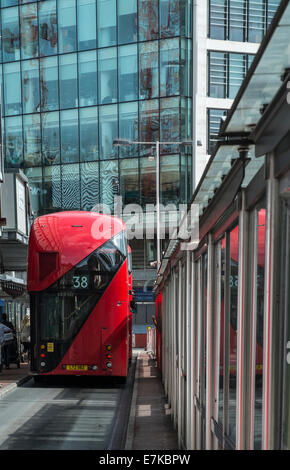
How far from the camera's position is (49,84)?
134 feet

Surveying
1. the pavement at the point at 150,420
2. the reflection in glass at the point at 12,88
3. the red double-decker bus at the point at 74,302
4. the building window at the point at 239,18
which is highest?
the building window at the point at 239,18

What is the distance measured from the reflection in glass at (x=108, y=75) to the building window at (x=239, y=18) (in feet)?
21.3

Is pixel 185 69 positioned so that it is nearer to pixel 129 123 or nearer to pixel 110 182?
pixel 129 123

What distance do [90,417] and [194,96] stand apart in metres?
30.0

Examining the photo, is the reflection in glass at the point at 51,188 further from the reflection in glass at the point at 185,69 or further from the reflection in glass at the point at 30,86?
the reflection in glass at the point at 185,69

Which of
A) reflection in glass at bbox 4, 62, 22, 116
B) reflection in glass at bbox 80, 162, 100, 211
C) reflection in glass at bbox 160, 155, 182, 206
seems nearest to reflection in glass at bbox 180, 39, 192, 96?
reflection in glass at bbox 160, 155, 182, 206

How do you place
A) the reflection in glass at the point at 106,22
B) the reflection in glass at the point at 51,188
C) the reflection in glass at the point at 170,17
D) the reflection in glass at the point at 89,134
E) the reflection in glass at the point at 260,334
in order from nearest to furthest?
the reflection in glass at the point at 260,334, the reflection in glass at the point at 170,17, the reflection in glass at the point at 106,22, the reflection in glass at the point at 89,134, the reflection in glass at the point at 51,188

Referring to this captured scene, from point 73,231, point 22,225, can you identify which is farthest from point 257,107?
point 22,225

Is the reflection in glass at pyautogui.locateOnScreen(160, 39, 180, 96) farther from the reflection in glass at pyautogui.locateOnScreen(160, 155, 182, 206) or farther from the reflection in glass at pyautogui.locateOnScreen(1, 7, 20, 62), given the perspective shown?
the reflection in glass at pyautogui.locateOnScreen(1, 7, 20, 62)

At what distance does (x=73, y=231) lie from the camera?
49.0ft

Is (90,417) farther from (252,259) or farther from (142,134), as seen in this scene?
(142,134)

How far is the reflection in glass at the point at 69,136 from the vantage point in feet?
133

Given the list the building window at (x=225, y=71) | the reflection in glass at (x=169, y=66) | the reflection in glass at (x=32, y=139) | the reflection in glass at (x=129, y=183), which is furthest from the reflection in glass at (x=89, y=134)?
the building window at (x=225, y=71)

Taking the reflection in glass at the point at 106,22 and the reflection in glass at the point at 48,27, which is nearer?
the reflection in glass at the point at 106,22
